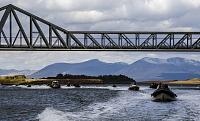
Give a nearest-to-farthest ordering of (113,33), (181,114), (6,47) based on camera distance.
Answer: (181,114) → (6,47) → (113,33)

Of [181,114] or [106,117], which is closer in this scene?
[106,117]

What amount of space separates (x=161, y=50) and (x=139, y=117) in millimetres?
119112

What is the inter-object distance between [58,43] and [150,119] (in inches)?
4927

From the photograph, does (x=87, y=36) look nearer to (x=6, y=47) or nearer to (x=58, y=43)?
(x=58, y=43)

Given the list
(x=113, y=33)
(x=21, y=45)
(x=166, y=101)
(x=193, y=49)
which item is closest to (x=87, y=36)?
(x=113, y=33)

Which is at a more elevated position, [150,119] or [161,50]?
[161,50]

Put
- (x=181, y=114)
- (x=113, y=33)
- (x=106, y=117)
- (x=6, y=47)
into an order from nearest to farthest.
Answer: (x=106, y=117) → (x=181, y=114) → (x=6, y=47) → (x=113, y=33)

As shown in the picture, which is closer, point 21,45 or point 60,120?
point 60,120

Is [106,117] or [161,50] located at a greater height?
[161,50]

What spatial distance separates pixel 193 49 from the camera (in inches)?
7505

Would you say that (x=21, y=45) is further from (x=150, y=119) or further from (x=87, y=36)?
(x=150, y=119)

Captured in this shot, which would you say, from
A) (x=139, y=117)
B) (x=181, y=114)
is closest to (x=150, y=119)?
(x=139, y=117)

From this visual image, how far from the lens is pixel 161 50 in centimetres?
Answer: 19250

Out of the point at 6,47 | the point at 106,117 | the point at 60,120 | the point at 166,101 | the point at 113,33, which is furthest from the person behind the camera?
the point at 113,33
